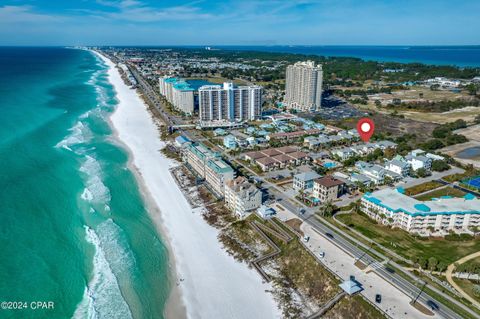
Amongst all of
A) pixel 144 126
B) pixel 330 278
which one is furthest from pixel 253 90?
pixel 330 278

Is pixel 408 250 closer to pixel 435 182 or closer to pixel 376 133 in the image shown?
pixel 435 182

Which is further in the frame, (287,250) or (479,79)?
(479,79)

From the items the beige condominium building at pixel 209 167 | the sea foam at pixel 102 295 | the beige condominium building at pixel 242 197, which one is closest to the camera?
the sea foam at pixel 102 295

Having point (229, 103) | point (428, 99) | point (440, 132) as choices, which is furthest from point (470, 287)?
point (428, 99)

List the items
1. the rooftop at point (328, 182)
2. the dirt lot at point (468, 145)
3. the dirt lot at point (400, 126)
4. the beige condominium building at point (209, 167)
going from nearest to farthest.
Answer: the rooftop at point (328, 182)
the beige condominium building at point (209, 167)
the dirt lot at point (468, 145)
the dirt lot at point (400, 126)

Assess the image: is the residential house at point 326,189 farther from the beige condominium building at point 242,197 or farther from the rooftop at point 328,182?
the beige condominium building at point 242,197

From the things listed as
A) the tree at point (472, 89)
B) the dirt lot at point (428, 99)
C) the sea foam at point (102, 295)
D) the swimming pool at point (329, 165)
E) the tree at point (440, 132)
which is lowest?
the sea foam at point (102, 295)

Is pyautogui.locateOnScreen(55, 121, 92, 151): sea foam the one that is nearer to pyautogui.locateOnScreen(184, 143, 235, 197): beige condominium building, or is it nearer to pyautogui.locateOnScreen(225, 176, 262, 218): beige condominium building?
pyautogui.locateOnScreen(184, 143, 235, 197): beige condominium building

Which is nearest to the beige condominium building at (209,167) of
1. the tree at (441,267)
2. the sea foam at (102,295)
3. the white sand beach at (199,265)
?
the white sand beach at (199,265)
